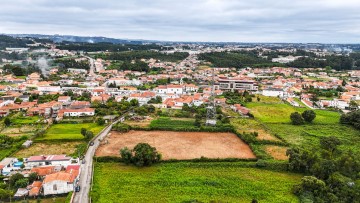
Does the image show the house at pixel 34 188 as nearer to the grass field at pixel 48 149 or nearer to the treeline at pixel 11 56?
the grass field at pixel 48 149

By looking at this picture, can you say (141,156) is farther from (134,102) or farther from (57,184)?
(134,102)

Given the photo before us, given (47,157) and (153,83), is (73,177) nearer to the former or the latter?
(47,157)

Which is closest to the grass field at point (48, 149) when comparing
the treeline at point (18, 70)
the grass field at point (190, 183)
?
the grass field at point (190, 183)

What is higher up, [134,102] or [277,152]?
[134,102]

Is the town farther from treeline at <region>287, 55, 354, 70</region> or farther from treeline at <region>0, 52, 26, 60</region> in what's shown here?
treeline at <region>287, 55, 354, 70</region>

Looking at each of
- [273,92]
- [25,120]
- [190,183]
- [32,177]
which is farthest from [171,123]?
[273,92]

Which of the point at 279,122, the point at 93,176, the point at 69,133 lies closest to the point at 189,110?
the point at 279,122

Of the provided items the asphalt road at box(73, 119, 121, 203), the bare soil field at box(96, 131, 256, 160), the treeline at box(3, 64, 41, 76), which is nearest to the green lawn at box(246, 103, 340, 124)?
the bare soil field at box(96, 131, 256, 160)
